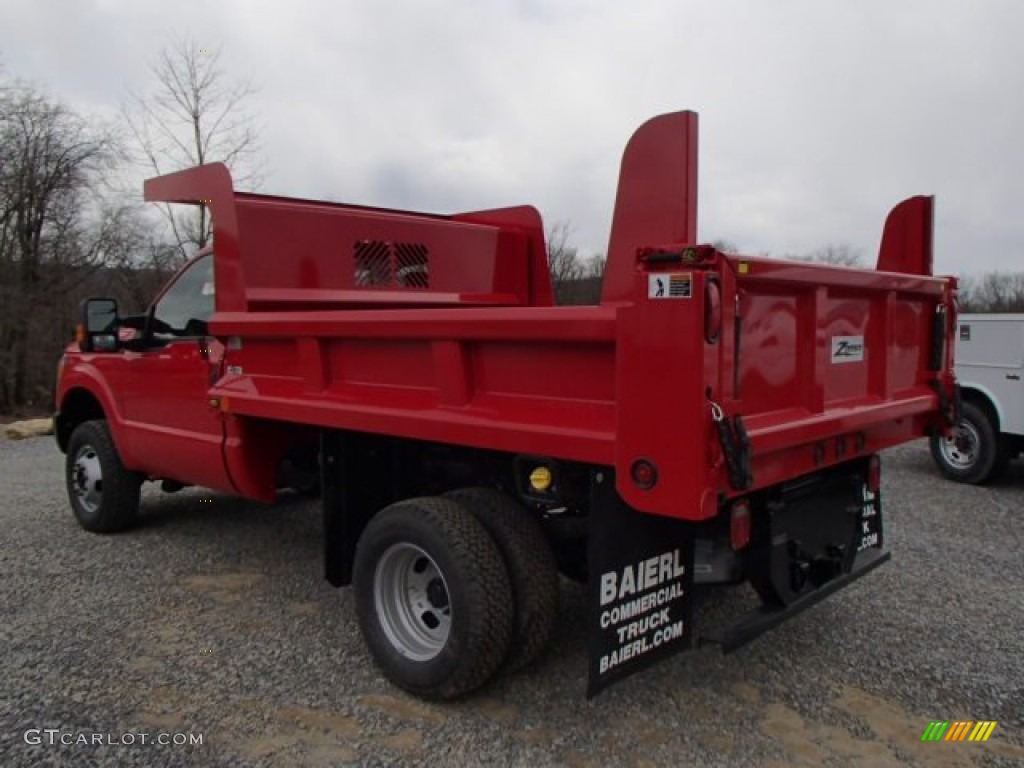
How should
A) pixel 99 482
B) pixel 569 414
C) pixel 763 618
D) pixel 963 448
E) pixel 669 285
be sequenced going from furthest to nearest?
pixel 963 448 < pixel 99 482 < pixel 763 618 < pixel 569 414 < pixel 669 285

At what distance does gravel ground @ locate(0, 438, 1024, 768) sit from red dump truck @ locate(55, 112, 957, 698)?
0.98ft

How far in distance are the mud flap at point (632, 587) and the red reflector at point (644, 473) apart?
0.24 meters

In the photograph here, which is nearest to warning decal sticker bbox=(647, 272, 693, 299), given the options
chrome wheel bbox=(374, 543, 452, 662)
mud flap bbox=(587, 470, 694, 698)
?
mud flap bbox=(587, 470, 694, 698)

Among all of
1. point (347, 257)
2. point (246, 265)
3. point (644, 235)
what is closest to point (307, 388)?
point (246, 265)

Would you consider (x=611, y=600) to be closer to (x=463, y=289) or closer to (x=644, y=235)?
(x=644, y=235)

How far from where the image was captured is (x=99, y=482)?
18.3ft

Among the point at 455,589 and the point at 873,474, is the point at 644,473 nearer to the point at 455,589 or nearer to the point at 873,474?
the point at 455,589

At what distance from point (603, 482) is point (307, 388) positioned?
159 centimetres

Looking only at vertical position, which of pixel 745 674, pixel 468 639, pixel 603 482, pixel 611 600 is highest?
pixel 603 482

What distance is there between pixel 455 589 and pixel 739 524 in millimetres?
1059

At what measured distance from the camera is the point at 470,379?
3043 millimetres

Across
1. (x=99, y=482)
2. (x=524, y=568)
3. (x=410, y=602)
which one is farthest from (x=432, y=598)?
(x=99, y=482)

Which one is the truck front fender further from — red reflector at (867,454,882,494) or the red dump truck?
red reflector at (867,454,882,494)

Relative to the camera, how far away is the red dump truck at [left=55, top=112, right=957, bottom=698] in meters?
2.47
